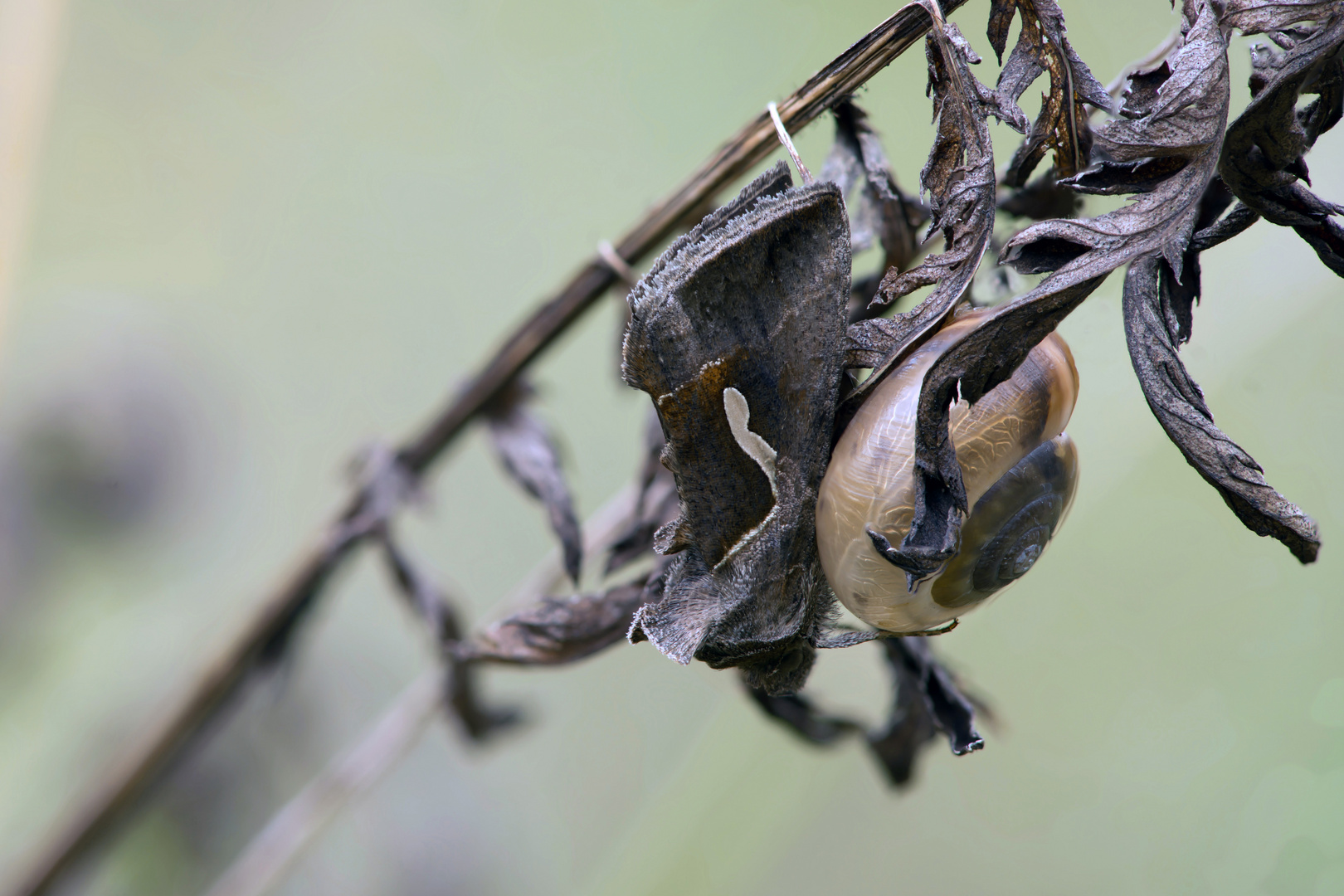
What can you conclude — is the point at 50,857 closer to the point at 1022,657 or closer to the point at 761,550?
the point at 761,550

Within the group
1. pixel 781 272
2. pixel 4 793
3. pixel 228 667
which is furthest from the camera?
pixel 4 793

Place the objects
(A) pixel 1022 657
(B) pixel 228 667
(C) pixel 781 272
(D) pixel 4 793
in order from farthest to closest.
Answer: (D) pixel 4 793
(A) pixel 1022 657
(B) pixel 228 667
(C) pixel 781 272

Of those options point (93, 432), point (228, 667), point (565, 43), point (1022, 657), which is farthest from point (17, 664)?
point (1022, 657)

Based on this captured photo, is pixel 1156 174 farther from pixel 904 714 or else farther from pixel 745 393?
pixel 904 714

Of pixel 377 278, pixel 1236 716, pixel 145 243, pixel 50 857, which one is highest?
pixel 145 243

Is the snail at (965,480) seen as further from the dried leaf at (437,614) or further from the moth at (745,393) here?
the dried leaf at (437,614)

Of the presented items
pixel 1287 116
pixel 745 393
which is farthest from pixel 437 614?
pixel 1287 116

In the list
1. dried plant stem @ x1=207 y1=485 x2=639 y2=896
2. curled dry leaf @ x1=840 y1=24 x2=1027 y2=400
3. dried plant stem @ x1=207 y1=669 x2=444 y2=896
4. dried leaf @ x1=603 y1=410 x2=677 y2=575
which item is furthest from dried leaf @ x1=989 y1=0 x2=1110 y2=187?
dried plant stem @ x1=207 y1=669 x2=444 y2=896
